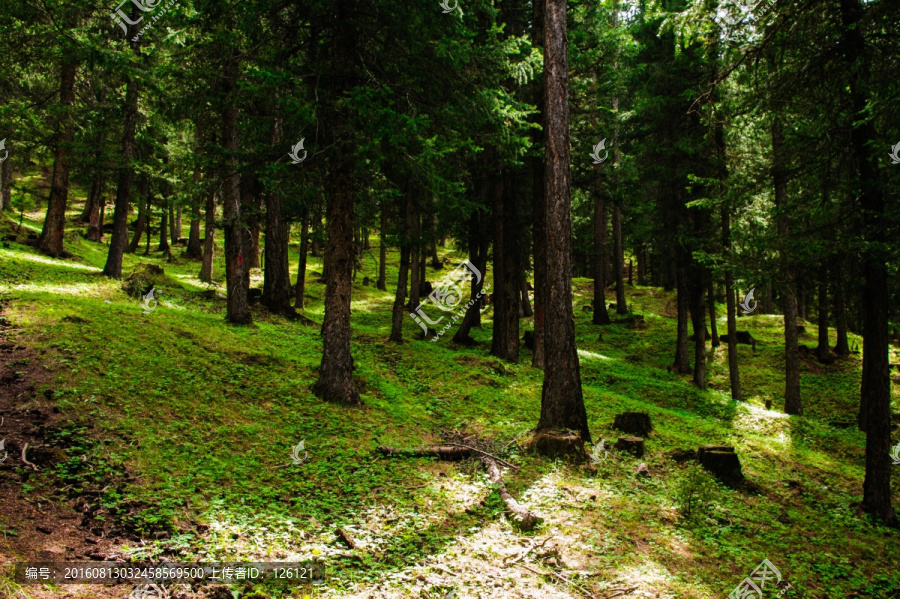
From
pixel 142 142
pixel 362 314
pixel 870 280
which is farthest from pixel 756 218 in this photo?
pixel 142 142

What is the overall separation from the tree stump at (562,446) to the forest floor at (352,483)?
296 mm

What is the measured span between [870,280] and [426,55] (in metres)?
8.77

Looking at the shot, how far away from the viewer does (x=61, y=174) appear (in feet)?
55.0

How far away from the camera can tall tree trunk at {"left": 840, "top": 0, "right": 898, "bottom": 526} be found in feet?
25.0

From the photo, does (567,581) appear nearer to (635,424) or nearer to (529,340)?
(635,424)

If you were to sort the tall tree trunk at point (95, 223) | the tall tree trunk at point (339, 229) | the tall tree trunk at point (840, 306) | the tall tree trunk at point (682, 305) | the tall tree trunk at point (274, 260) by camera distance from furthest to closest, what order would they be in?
the tall tree trunk at point (95, 223) → the tall tree trunk at point (682, 305) → the tall tree trunk at point (274, 260) → the tall tree trunk at point (339, 229) → the tall tree trunk at point (840, 306)

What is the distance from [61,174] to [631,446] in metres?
19.7

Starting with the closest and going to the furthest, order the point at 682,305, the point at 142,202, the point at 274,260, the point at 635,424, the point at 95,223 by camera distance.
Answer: the point at 635,424
the point at 274,260
the point at 682,305
the point at 142,202
the point at 95,223

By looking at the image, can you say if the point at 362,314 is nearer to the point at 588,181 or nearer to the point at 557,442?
the point at 588,181

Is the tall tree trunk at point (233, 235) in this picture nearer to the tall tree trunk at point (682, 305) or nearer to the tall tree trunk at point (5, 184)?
the tall tree trunk at point (682, 305)

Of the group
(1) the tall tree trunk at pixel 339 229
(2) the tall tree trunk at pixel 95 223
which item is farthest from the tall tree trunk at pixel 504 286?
(2) the tall tree trunk at pixel 95 223

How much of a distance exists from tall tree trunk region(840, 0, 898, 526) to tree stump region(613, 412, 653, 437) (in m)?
3.74

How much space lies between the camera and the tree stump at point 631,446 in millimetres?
9047

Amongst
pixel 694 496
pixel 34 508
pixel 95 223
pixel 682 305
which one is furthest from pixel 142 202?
pixel 694 496
